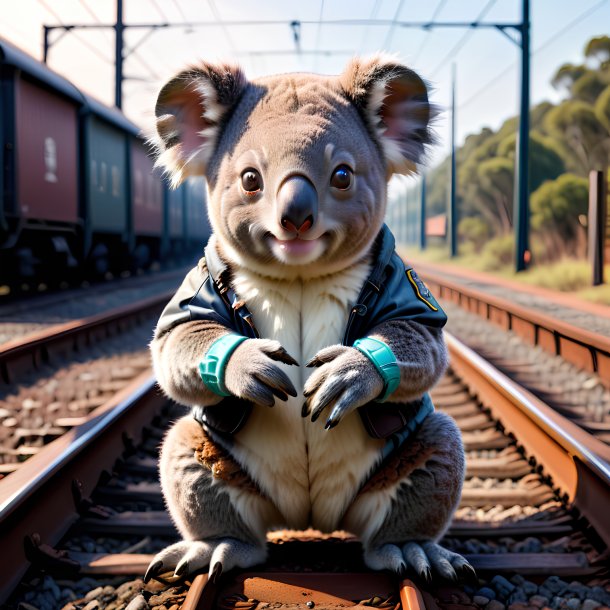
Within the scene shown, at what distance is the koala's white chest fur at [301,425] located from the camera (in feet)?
7.44

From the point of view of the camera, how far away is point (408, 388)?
2.18 m

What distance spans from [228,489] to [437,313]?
0.86 metres

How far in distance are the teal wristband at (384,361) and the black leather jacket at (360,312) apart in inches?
6.1

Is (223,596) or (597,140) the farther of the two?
(597,140)

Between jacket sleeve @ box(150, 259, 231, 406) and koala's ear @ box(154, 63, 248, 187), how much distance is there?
393 mm

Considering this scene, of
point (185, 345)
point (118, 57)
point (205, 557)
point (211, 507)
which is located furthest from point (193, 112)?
point (118, 57)

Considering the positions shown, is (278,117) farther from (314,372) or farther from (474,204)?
(474,204)

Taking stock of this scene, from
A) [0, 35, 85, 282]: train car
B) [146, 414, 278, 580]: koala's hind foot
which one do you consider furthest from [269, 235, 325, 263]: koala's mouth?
[0, 35, 85, 282]: train car

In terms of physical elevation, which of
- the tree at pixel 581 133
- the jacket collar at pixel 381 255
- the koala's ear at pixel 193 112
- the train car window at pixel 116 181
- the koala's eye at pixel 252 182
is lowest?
the jacket collar at pixel 381 255

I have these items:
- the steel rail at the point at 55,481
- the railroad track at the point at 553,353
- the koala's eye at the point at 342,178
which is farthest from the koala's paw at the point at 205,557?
the railroad track at the point at 553,353

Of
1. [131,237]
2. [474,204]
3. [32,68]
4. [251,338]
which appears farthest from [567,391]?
[474,204]

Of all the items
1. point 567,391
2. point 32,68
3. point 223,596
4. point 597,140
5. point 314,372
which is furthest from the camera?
point 597,140

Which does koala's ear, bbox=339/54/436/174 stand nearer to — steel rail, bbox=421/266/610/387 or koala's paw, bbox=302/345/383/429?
koala's paw, bbox=302/345/383/429

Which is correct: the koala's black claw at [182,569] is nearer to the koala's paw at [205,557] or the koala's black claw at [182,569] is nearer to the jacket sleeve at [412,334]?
the koala's paw at [205,557]
